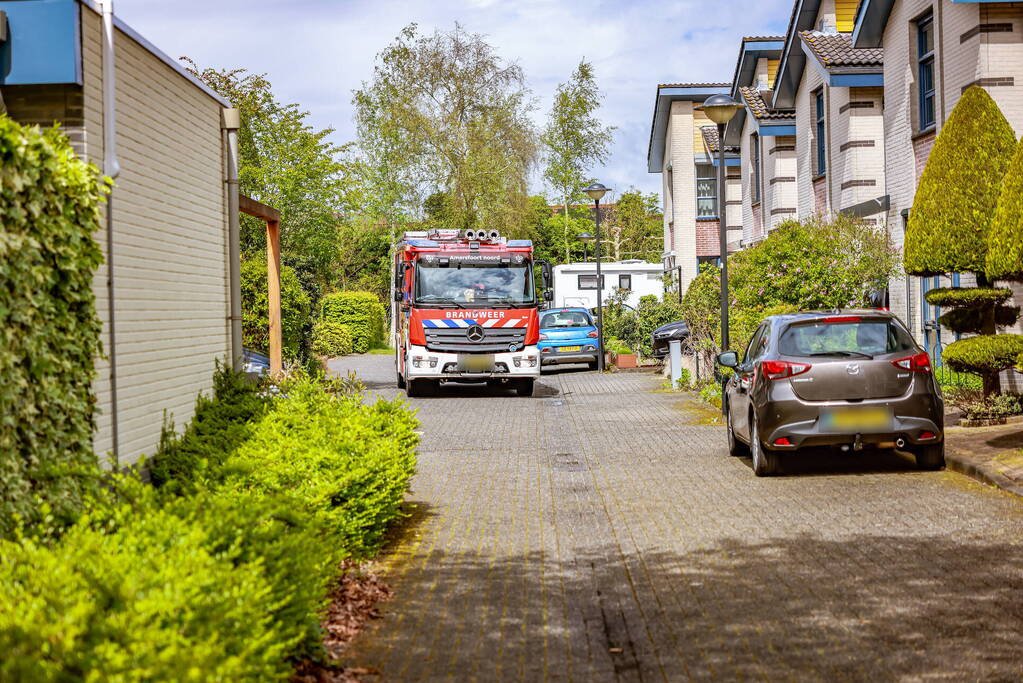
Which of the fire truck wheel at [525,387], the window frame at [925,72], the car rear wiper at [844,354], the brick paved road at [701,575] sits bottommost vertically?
the brick paved road at [701,575]

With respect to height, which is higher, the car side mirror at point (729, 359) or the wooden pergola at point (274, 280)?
the wooden pergola at point (274, 280)

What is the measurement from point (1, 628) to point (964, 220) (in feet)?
43.5

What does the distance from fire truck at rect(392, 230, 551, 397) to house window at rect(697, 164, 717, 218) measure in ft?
64.0

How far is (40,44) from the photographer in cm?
727

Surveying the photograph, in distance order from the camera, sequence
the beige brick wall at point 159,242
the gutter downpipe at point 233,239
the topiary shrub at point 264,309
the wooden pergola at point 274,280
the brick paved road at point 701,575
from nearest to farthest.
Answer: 1. the brick paved road at point 701,575
2. the beige brick wall at point 159,242
3. the gutter downpipe at point 233,239
4. the wooden pergola at point 274,280
5. the topiary shrub at point 264,309

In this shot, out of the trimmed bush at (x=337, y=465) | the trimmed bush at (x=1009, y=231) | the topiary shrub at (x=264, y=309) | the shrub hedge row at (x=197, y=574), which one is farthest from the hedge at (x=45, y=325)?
the topiary shrub at (x=264, y=309)

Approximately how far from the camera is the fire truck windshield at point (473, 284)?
75.3 feet

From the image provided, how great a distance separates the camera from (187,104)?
9992 mm

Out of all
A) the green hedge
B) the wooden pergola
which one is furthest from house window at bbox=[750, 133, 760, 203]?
the wooden pergola

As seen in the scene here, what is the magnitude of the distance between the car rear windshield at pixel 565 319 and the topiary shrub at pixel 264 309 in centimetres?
894

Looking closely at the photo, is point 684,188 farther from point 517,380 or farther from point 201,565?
point 201,565

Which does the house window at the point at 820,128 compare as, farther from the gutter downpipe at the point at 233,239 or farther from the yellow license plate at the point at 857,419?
the gutter downpipe at the point at 233,239

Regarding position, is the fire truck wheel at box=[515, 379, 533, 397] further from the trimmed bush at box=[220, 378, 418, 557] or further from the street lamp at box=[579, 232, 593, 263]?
the street lamp at box=[579, 232, 593, 263]

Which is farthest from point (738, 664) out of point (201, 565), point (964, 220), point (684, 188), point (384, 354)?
point (384, 354)
